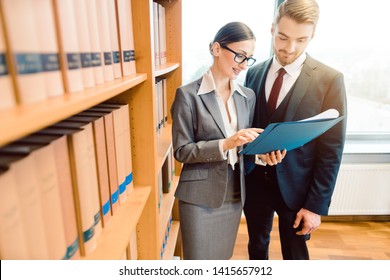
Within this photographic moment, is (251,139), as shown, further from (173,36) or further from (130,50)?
(173,36)

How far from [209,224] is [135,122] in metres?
0.66

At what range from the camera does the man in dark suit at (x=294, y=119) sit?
1.24 meters

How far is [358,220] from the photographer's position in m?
2.67

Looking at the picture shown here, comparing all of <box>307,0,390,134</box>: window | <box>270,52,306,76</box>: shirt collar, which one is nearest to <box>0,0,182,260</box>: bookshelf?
<box>270,52,306,76</box>: shirt collar

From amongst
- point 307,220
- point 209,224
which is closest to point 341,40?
point 307,220

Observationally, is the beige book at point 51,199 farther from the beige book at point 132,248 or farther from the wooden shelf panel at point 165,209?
the wooden shelf panel at point 165,209

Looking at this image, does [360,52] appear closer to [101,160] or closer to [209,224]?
[209,224]

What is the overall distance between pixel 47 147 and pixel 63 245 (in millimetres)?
225

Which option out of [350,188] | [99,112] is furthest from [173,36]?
→ [350,188]

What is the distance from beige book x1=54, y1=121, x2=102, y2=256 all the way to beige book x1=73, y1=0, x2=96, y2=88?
113 mm

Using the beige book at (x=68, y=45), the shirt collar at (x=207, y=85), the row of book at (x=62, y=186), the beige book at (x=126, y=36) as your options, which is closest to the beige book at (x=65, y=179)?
the row of book at (x=62, y=186)

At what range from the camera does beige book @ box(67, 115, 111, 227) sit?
70cm

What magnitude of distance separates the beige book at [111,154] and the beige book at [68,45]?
0.18 meters

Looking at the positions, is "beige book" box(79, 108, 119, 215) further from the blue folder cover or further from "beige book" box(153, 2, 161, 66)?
"beige book" box(153, 2, 161, 66)
